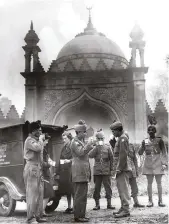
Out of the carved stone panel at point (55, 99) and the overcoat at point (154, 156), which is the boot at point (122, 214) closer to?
the overcoat at point (154, 156)

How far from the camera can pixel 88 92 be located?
22.1 metres

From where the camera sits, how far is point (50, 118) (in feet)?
72.6

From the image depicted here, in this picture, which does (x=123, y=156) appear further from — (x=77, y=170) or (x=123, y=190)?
(x=77, y=170)

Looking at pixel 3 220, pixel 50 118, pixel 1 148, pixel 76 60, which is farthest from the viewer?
pixel 76 60

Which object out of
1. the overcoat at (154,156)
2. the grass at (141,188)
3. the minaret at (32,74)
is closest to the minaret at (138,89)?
the minaret at (32,74)

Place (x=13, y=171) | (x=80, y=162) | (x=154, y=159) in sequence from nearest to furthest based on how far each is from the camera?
1. (x=80, y=162)
2. (x=13, y=171)
3. (x=154, y=159)

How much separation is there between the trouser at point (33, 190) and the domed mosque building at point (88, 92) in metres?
15.8

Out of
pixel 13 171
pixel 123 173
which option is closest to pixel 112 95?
pixel 13 171

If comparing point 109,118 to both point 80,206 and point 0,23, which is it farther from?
point 80,206

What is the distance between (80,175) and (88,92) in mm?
16313

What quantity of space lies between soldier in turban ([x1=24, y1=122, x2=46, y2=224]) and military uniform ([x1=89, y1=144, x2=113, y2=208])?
76.0 inches


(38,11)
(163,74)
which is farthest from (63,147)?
(163,74)

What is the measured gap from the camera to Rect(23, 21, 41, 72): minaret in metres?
23.2

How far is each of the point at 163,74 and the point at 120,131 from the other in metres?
20.3
